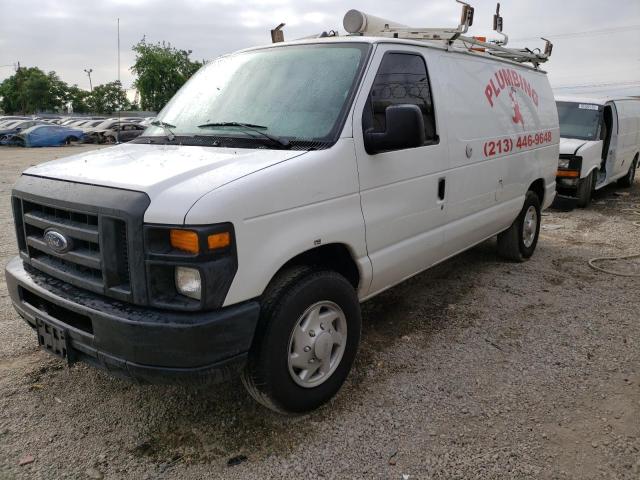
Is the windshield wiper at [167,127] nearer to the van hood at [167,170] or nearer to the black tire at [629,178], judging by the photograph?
the van hood at [167,170]

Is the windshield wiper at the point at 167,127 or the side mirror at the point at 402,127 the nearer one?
the side mirror at the point at 402,127

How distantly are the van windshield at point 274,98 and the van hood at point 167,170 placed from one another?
23 cm

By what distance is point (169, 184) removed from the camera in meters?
2.52

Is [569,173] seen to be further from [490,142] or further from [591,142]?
[490,142]

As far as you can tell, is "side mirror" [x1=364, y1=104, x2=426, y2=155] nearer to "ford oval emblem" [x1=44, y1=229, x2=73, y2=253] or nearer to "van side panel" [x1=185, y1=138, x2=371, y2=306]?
"van side panel" [x1=185, y1=138, x2=371, y2=306]

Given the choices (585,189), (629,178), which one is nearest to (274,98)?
(585,189)

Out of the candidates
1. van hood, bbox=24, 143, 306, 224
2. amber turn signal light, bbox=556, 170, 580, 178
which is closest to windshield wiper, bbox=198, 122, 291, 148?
van hood, bbox=24, 143, 306, 224

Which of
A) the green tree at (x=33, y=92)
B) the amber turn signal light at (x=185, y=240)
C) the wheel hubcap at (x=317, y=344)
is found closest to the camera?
the amber turn signal light at (x=185, y=240)

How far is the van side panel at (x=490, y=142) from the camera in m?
4.23

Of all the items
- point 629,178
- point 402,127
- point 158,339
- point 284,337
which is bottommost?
point 629,178

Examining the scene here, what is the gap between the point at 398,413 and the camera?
314 cm

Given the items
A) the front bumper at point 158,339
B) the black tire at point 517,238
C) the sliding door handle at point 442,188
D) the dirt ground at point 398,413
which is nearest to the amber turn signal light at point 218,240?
the front bumper at point 158,339

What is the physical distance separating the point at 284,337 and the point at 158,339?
0.66 meters

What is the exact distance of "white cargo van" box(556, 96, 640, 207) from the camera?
9.36m
